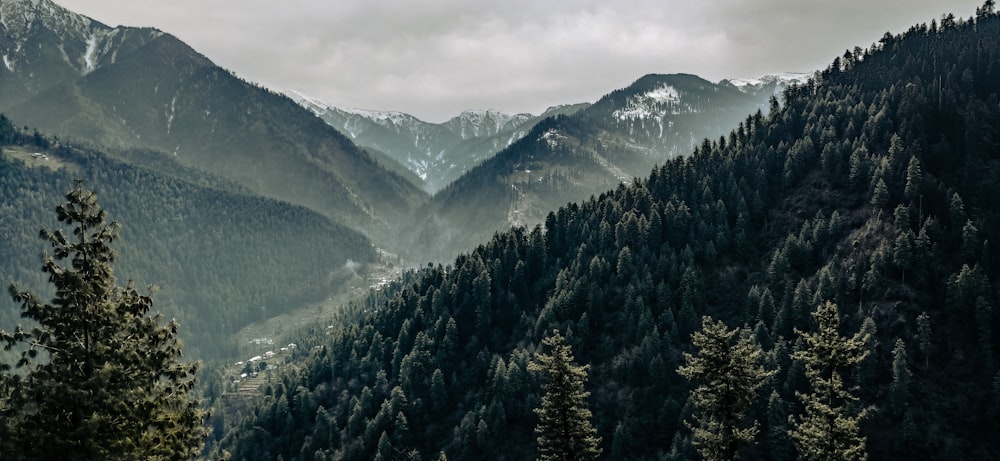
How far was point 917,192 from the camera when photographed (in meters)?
148

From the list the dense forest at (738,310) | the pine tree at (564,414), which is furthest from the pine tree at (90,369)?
the dense forest at (738,310)

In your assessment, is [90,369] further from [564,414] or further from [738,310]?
[738,310]

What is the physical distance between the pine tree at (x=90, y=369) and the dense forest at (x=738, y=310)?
3851 inches

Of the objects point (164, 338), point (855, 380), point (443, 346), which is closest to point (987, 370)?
point (855, 380)

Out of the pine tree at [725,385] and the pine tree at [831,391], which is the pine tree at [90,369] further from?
the pine tree at [831,391]

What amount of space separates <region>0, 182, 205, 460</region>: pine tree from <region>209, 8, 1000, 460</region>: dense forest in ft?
321

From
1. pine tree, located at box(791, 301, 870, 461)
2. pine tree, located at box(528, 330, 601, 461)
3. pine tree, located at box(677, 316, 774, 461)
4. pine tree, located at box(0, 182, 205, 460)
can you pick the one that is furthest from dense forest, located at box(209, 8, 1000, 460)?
pine tree, located at box(0, 182, 205, 460)

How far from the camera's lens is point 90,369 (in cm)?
2942

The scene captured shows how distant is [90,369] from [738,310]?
143554 mm

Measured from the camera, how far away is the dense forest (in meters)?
118

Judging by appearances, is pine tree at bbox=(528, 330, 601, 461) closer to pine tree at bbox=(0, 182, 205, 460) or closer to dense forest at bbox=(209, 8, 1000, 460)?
pine tree at bbox=(0, 182, 205, 460)

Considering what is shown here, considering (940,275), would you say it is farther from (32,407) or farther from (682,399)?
(32,407)

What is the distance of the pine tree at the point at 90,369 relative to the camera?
90.8 feet

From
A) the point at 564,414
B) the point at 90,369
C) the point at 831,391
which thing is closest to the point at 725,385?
the point at 831,391
